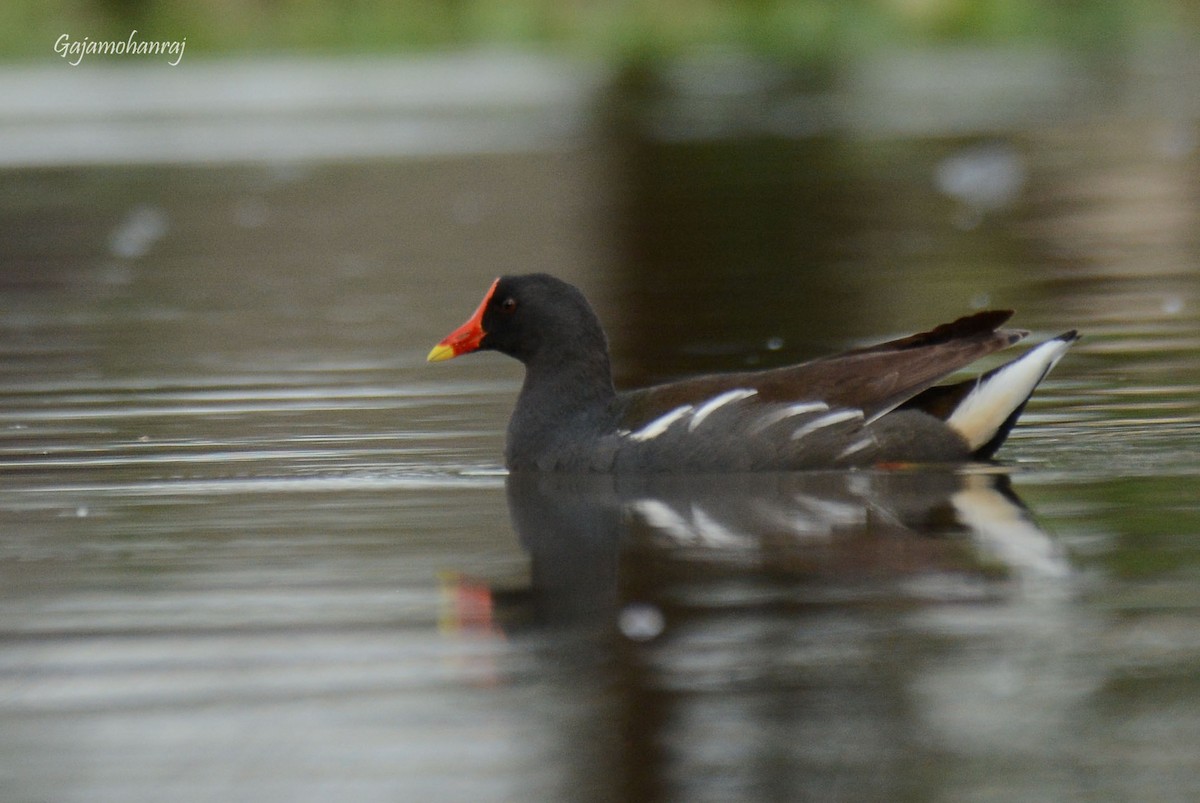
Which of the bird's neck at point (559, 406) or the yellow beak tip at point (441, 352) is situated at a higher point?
the yellow beak tip at point (441, 352)

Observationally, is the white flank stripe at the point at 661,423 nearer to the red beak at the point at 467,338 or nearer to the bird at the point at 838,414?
the bird at the point at 838,414

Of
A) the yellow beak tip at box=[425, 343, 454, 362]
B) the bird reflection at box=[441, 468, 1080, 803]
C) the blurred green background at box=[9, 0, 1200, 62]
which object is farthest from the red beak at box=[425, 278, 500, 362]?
the blurred green background at box=[9, 0, 1200, 62]

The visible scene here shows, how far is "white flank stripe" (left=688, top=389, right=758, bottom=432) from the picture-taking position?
7531mm

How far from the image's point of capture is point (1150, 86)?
100 feet

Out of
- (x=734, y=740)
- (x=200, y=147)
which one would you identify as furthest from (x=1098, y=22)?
(x=734, y=740)

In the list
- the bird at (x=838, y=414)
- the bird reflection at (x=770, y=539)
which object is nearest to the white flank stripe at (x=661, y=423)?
the bird at (x=838, y=414)

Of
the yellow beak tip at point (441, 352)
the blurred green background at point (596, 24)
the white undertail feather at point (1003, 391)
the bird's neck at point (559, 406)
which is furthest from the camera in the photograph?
the blurred green background at point (596, 24)

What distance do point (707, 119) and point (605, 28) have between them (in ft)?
42.1

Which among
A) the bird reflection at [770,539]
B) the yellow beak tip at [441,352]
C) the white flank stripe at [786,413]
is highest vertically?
the yellow beak tip at [441,352]

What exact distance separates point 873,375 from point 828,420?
8.9 inches

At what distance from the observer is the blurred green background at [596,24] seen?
1619 inches

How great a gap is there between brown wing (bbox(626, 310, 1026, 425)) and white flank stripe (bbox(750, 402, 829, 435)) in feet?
0.08

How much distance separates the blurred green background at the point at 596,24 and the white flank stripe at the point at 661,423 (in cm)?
3335

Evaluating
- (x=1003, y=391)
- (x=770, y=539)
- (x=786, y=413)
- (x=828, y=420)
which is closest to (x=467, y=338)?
(x=786, y=413)
